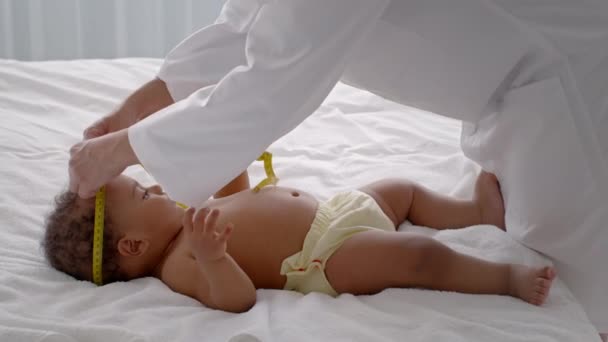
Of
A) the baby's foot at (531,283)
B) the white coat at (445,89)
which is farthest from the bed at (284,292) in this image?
the white coat at (445,89)

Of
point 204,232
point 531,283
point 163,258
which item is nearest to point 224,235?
point 204,232

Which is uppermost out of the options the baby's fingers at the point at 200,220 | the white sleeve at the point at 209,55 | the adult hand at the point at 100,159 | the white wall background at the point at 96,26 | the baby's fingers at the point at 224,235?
the white sleeve at the point at 209,55

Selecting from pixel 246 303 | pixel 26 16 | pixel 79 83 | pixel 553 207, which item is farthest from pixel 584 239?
pixel 26 16

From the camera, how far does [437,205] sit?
164 cm

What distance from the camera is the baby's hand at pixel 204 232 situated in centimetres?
127

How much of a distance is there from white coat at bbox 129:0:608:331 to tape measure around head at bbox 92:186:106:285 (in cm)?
25

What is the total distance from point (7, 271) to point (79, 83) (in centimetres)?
105

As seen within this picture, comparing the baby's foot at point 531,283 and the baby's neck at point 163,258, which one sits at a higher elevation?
the baby's foot at point 531,283

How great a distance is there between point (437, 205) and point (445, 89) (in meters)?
0.34

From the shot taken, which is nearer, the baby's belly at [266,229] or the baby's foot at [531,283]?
the baby's foot at [531,283]

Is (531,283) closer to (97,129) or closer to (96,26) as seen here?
(97,129)

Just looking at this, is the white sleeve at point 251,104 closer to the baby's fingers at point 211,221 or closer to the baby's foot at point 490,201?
the baby's fingers at point 211,221

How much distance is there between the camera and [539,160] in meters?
1.35

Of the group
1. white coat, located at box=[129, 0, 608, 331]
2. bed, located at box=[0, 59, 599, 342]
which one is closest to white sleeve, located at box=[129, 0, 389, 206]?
white coat, located at box=[129, 0, 608, 331]
